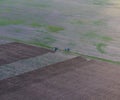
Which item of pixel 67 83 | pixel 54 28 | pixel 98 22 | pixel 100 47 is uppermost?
pixel 98 22

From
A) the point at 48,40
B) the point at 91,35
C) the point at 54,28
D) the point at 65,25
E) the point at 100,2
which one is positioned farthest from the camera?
the point at 100,2

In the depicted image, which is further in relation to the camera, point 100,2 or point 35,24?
point 100,2

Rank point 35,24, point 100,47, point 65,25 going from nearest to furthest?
point 100,47 < point 35,24 < point 65,25

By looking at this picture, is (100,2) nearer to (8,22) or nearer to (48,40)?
(8,22)

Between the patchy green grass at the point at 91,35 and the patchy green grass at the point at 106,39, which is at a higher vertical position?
the patchy green grass at the point at 91,35

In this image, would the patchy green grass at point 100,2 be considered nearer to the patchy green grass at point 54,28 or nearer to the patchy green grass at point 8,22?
the patchy green grass at point 54,28

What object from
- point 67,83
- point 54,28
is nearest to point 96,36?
point 54,28

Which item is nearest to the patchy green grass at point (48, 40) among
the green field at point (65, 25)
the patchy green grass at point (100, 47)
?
the green field at point (65, 25)
